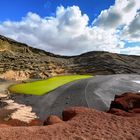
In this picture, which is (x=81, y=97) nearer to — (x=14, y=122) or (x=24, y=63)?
(x=14, y=122)

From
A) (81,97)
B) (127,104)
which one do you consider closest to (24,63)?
(81,97)

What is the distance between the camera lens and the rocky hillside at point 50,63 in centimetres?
2923

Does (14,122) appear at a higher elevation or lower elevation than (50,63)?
lower

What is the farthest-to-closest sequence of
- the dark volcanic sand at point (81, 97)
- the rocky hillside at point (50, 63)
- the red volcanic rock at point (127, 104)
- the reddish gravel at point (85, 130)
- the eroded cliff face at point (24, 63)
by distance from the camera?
1. the rocky hillside at point (50, 63)
2. the eroded cliff face at point (24, 63)
3. the dark volcanic sand at point (81, 97)
4. the red volcanic rock at point (127, 104)
5. the reddish gravel at point (85, 130)

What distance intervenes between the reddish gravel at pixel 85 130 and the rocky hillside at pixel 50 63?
20.6 m

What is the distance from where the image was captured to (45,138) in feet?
20.3

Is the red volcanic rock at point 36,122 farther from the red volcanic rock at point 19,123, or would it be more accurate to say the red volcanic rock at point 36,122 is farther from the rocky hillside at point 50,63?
the rocky hillside at point 50,63

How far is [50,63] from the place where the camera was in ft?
109

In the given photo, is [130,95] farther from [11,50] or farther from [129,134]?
[11,50]

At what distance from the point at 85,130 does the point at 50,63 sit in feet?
87.8

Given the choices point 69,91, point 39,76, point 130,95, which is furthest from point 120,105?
point 39,76

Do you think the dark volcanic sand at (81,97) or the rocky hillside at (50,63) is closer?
the dark volcanic sand at (81,97)

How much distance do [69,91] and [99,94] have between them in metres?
2.02

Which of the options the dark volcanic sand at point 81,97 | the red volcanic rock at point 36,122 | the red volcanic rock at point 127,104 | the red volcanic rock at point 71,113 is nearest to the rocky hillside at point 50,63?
the dark volcanic sand at point 81,97
